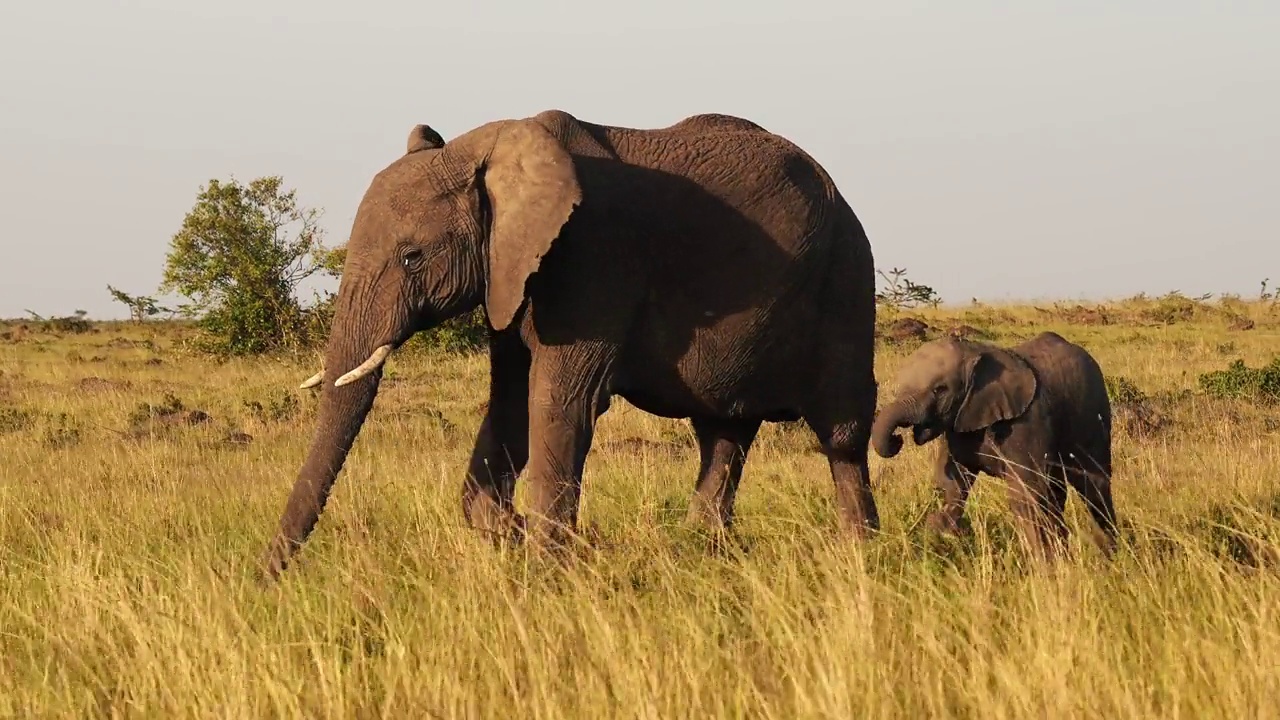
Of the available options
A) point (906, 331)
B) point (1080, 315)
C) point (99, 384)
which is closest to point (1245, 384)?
point (906, 331)

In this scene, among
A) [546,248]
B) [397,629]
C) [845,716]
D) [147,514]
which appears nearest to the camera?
[845,716]

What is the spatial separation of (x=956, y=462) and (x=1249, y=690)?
3.89 meters

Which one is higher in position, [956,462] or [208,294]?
[208,294]

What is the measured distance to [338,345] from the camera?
21.3ft

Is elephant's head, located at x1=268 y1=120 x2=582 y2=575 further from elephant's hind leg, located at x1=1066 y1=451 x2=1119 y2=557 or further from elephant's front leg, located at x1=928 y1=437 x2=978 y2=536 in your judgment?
elephant's hind leg, located at x1=1066 y1=451 x2=1119 y2=557

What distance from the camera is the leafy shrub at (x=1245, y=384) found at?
14.0 m

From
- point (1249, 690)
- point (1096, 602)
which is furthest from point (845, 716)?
point (1096, 602)

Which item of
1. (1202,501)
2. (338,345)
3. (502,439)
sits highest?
(338,345)

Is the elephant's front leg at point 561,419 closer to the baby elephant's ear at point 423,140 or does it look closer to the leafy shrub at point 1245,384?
the baby elephant's ear at point 423,140

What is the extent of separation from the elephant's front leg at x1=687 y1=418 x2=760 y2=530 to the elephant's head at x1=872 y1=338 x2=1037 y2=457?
708 millimetres

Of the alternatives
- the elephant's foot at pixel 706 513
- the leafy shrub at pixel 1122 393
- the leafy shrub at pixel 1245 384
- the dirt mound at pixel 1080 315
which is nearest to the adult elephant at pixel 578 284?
the elephant's foot at pixel 706 513

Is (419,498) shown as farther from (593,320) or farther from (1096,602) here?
(1096,602)

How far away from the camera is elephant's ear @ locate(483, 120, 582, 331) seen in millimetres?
6160

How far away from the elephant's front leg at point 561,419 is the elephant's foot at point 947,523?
1796 millimetres
